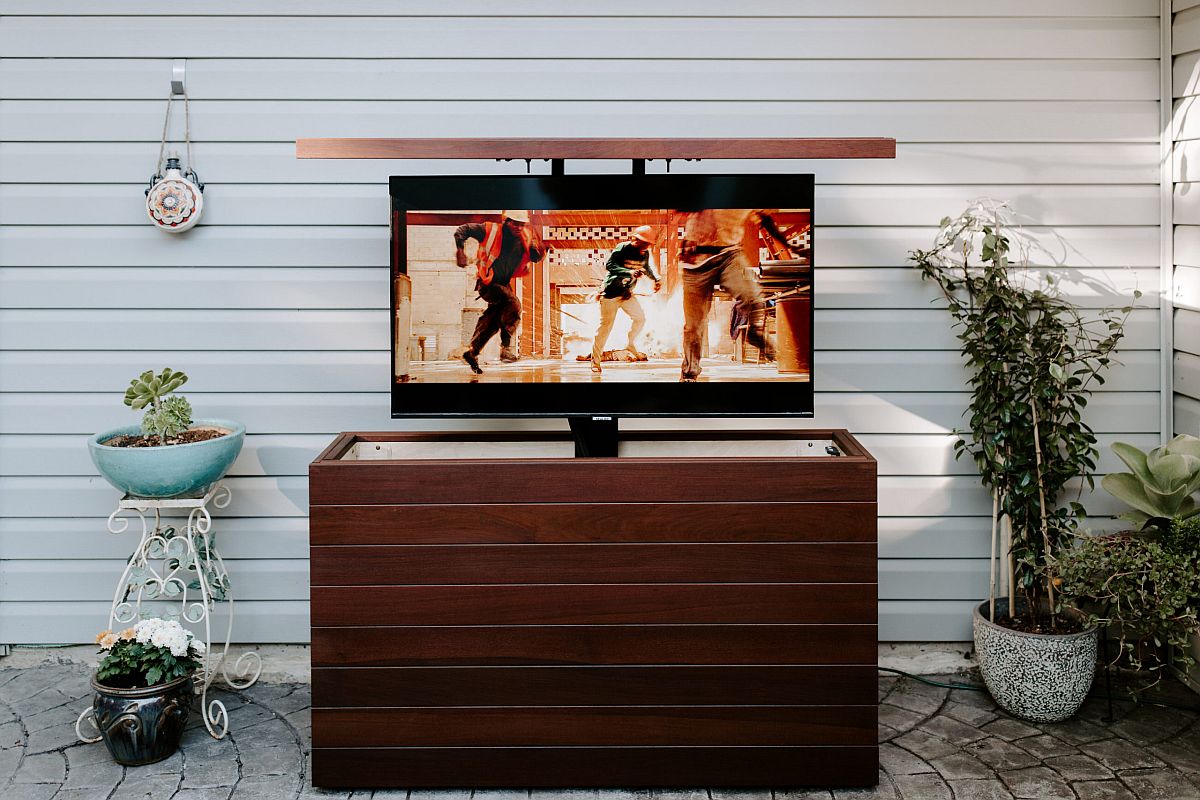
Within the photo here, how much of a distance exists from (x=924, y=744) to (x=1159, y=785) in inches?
22.6

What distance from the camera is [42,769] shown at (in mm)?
2643

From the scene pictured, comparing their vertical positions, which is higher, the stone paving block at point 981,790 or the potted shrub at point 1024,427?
the potted shrub at point 1024,427

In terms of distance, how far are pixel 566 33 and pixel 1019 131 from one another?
146 centimetres

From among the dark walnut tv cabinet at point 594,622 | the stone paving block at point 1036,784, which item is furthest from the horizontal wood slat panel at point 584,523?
the stone paving block at point 1036,784

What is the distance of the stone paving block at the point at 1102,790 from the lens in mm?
2494

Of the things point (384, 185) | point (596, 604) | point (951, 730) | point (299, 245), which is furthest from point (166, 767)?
point (951, 730)

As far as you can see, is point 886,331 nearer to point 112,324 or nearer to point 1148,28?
point 1148,28

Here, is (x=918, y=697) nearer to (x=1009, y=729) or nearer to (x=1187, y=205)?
(x=1009, y=729)

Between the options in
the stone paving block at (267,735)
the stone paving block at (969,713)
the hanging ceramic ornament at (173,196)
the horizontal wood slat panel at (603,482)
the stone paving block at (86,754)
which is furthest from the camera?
the hanging ceramic ornament at (173,196)

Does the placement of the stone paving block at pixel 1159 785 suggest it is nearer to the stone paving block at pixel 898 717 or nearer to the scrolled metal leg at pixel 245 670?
the stone paving block at pixel 898 717

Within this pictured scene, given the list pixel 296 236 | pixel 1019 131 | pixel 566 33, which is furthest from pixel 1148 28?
pixel 296 236

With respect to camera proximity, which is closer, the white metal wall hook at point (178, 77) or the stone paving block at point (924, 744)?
the stone paving block at point (924, 744)

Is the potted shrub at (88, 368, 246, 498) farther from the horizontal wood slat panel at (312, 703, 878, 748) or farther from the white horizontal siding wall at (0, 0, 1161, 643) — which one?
the horizontal wood slat panel at (312, 703, 878, 748)

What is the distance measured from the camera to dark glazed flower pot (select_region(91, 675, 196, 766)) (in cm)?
264
